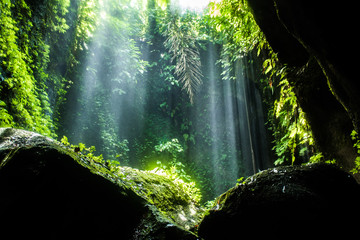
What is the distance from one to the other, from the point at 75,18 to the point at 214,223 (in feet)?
29.9

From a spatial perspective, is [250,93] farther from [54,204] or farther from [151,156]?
[54,204]

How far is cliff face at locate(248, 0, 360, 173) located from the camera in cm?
164

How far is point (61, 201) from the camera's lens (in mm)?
1571

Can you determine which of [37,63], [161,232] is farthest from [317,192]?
[37,63]

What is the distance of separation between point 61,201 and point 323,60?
8.67 ft

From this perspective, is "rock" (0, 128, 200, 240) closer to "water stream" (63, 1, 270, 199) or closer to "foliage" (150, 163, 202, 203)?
"foliage" (150, 163, 202, 203)

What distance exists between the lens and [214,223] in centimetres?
204

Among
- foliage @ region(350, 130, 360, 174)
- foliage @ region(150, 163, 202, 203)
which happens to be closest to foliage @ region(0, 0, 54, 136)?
foliage @ region(150, 163, 202, 203)

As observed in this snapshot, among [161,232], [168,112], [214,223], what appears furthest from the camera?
[168,112]

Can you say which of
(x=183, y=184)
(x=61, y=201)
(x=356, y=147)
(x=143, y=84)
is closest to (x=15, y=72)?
(x=61, y=201)

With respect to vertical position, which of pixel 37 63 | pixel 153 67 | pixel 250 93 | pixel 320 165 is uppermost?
pixel 153 67

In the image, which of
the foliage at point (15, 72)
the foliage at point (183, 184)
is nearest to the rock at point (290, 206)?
the foliage at point (183, 184)

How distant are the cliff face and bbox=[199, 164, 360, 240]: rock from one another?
662 millimetres

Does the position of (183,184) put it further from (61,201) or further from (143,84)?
(143,84)
